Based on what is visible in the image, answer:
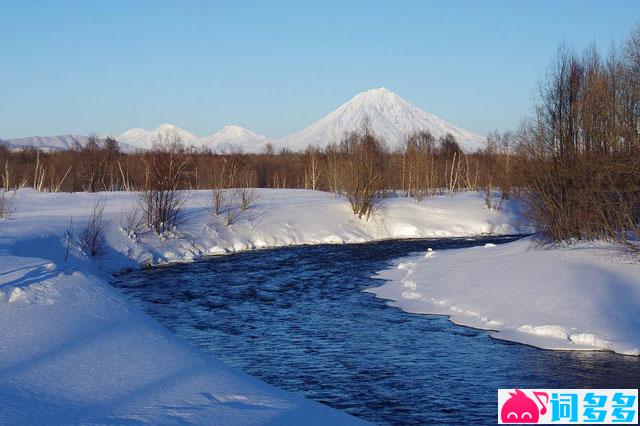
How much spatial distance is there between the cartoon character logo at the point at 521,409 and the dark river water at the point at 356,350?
196 mm

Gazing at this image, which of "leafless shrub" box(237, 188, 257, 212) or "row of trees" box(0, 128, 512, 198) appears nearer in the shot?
"leafless shrub" box(237, 188, 257, 212)

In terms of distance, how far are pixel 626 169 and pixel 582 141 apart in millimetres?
4434

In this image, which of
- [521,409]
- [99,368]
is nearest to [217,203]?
[99,368]

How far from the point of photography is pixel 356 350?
11.9 metres

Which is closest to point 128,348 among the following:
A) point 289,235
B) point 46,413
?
point 46,413

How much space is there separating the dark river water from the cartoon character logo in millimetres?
196

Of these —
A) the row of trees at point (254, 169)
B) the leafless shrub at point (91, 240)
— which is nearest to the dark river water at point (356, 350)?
the leafless shrub at point (91, 240)

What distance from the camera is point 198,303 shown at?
16.7 m

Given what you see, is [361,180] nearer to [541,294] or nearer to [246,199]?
[246,199]

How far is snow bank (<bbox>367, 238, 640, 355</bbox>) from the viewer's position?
40.2ft

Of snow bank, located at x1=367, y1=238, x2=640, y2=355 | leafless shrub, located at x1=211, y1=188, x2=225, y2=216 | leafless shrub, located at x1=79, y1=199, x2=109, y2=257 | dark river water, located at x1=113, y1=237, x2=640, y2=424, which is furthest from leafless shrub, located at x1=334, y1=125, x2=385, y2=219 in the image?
leafless shrub, located at x1=79, y1=199, x2=109, y2=257

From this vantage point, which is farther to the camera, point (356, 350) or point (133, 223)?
point (133, 223)

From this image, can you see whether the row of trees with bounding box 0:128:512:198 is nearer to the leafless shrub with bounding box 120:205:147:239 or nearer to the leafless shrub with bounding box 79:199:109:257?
the leafless shrub with bounding box 120:205:147:239

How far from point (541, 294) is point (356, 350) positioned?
4.77 m
